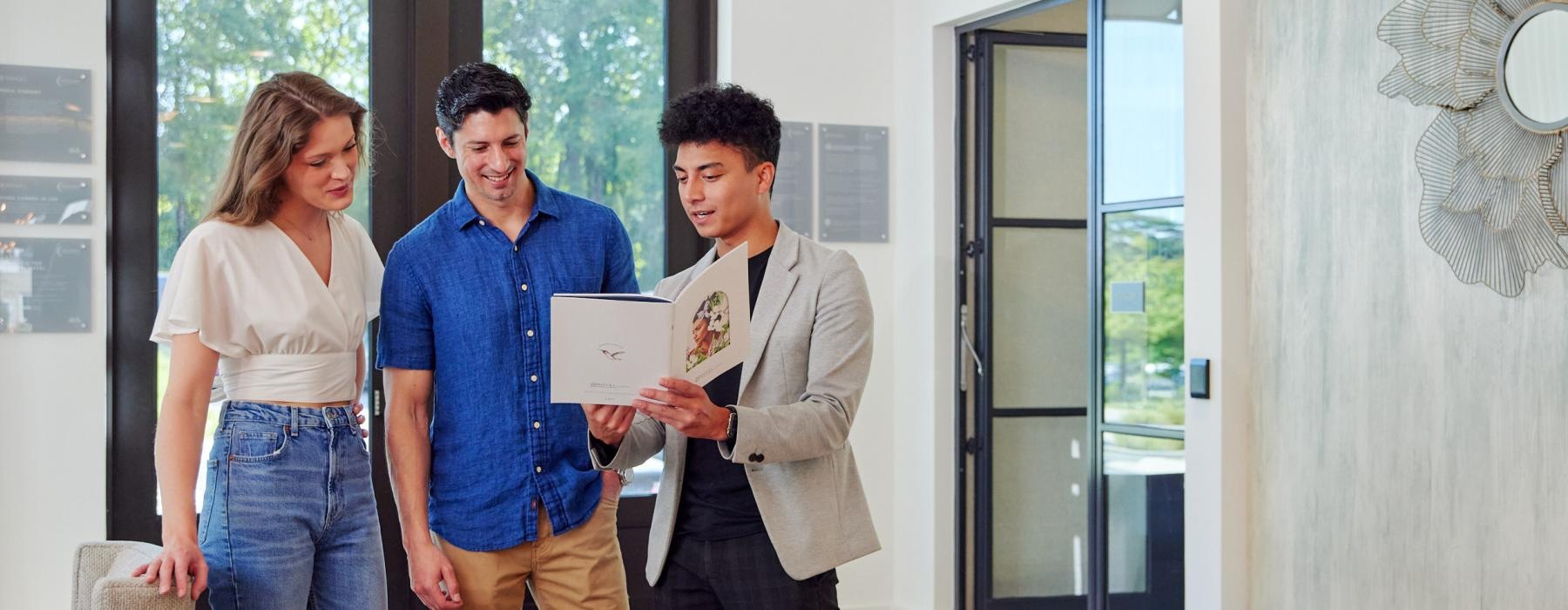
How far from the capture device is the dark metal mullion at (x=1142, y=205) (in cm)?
347

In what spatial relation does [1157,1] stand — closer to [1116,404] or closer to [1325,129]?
[1325,129]

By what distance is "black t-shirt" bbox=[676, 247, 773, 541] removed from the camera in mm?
1916

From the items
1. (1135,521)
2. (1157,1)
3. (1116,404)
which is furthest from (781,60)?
(1135,521)

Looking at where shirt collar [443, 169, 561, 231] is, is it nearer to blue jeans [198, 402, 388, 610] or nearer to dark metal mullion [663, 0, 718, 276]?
blue jeans [198, 402, 388, 610]

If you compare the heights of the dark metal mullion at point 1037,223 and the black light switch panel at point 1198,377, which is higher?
the dark metal mullion at point 1037,223

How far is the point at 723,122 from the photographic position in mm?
1970

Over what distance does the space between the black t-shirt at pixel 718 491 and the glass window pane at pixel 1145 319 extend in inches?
71.7

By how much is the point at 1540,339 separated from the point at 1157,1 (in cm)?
147

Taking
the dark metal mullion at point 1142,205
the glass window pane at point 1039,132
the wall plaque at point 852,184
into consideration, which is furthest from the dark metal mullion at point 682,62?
the dark metal mullion at point 1142,205

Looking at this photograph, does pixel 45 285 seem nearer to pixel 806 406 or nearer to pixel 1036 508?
pixel 806 406

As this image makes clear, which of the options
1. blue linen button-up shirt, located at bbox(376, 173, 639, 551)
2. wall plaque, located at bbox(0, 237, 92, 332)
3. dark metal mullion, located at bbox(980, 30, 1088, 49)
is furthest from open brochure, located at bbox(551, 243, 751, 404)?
dark metal mullion, located at bbox(980, 30, 1088, 49)

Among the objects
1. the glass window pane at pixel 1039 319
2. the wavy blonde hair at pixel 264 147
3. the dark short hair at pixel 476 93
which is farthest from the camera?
the glass window pane at pixel 1039 319

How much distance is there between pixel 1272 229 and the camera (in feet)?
10.4

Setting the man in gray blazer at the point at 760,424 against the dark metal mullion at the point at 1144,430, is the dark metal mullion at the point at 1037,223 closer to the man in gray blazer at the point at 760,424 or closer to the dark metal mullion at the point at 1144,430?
the dark metal mullion at the point at 1144,430
